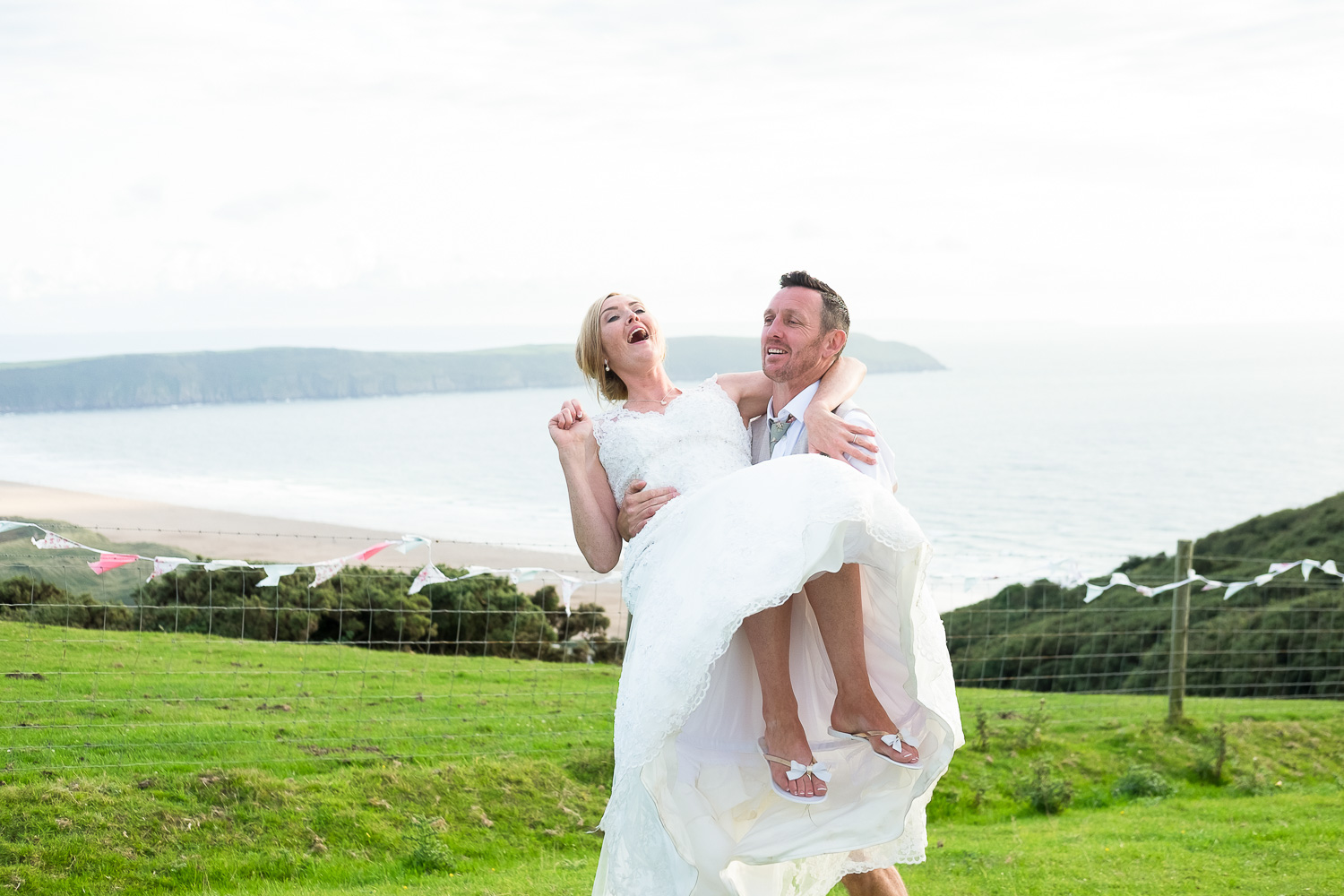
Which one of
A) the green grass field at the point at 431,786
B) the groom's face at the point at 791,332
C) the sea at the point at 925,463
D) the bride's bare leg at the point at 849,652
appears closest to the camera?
the bride's bare leg at the point at 849,652

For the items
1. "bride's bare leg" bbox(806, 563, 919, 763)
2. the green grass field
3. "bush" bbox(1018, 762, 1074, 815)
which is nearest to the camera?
"bride's bare leg" bbox(806, 563, 919, 763)

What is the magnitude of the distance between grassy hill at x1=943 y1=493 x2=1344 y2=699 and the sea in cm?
117

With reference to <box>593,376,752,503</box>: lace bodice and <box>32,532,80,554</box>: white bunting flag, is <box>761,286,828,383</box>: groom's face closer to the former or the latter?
<box>593,376,752,503</box>: lace bodice

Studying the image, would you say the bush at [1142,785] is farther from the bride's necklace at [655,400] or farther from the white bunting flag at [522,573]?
the bride's necklace at [655,400]

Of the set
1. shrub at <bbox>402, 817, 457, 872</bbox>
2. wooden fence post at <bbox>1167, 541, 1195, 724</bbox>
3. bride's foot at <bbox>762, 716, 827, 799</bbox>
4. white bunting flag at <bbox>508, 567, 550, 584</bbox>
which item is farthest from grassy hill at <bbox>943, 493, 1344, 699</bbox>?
bride's foot at <bbox>762, 716, 827, 799</bbox>

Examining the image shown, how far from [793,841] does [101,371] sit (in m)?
64.7

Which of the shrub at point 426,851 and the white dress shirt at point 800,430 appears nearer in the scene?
the white dress shirt at point 800,430

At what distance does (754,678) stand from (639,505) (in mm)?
703

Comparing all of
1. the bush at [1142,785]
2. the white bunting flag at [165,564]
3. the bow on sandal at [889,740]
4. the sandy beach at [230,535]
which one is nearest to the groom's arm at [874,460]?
the bow on sandal at [889,740]

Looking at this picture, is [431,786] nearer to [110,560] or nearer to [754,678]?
[110,560]

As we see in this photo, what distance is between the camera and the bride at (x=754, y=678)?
2.95 metres

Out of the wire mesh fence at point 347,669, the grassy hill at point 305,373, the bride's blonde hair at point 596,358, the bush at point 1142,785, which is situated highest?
the grassy hill at point 305,373

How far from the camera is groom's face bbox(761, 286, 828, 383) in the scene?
357cm

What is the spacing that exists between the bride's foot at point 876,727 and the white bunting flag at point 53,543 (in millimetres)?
5212
